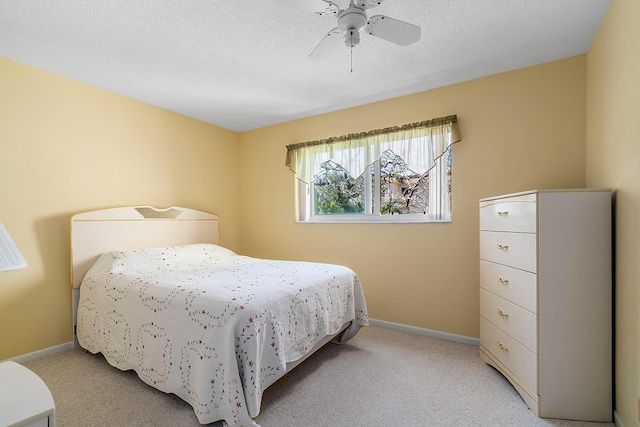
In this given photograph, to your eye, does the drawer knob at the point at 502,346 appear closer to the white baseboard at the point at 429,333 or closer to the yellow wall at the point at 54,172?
the white baseboard at the point at 429,333

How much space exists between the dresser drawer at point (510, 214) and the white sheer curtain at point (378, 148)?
2.44 ft

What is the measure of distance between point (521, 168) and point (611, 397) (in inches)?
63.4

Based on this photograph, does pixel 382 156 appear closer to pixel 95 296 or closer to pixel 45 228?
pixel 95 296

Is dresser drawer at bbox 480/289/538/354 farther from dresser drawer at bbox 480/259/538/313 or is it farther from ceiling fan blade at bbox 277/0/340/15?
ceiling fan blade at bbox 277/0/340/15

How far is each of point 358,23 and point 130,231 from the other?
2706 millimetres

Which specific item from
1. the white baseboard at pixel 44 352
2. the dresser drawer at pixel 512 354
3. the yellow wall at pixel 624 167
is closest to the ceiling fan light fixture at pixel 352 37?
the yellow wall at pixel 624 167

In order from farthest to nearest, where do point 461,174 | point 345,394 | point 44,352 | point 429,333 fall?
point 429,333, point 461,174, point 44,352, point 345,394

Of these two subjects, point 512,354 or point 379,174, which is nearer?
point 512,354

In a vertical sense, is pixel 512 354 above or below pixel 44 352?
above

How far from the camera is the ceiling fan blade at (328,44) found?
5.07 feet

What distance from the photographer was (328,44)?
5.33 feet

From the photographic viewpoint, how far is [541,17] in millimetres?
1803

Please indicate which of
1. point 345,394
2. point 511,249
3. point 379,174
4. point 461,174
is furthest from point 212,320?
point 461,174

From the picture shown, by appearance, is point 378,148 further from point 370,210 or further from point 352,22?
point 352,22
